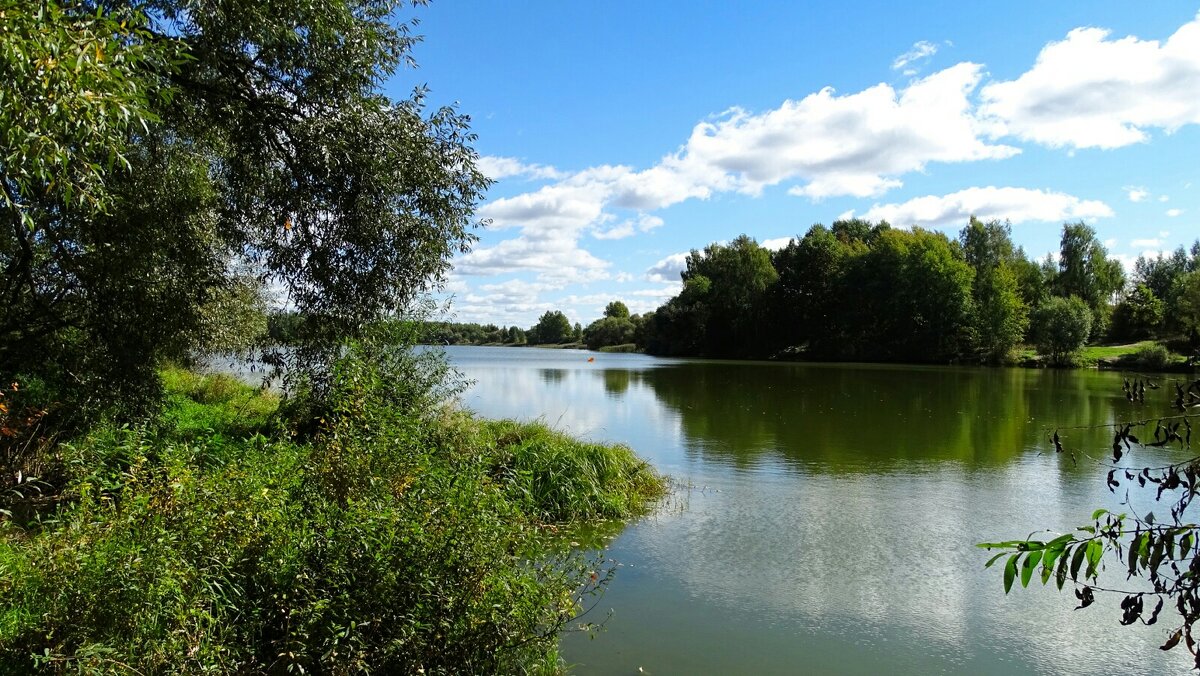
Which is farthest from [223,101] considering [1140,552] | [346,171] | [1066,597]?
[1066,597]

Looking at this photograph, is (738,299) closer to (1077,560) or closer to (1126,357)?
(1126,357)

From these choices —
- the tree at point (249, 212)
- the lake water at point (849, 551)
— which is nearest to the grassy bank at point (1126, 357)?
the lake water at point (849, 551)

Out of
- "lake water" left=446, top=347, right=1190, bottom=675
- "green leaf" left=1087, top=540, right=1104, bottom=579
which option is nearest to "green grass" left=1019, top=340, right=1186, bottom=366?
"lake water" left=446, top=347, right=1190, bottom=675

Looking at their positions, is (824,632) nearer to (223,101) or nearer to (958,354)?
(223,101)

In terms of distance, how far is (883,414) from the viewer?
954 inches

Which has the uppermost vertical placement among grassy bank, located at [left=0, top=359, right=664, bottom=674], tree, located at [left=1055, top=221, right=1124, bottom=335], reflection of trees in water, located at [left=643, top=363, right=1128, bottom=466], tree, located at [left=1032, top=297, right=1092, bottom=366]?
tree, located at [left=1055, top=221, right=1124, bottom=335]

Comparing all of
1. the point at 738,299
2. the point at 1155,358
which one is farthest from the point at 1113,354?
the point at 738,299

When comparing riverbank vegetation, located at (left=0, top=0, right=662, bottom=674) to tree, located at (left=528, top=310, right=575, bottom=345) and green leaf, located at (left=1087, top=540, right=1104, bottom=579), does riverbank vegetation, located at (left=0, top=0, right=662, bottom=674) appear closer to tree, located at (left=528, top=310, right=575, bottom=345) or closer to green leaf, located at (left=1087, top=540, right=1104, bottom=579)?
green leaf, located at (left=1087, top=540, right=1104, bottom=579)

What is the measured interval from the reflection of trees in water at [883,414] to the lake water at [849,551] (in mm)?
144

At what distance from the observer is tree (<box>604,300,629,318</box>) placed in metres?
138

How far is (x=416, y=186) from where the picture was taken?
9.36 m

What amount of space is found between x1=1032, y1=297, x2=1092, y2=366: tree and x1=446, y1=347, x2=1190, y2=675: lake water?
1341 inches

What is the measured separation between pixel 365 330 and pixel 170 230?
267cm

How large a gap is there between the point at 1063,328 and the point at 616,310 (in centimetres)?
9261
